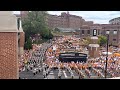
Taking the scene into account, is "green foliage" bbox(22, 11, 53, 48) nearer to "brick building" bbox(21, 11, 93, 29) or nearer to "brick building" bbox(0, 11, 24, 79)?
"brick building" bbox(21, 11, 93, 29)

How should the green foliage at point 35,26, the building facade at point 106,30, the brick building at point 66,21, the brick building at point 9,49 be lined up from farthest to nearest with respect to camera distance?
the brick building at point 66,21, the building facade at point 106,30, the green foliage at point 35,26, the brick building at point 9,49

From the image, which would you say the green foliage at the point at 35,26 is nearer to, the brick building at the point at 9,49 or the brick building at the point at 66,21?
the brick building at the point at 66,21

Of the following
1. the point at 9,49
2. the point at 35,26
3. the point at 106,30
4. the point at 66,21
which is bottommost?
the point at 9,49

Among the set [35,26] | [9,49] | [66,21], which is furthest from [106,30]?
[9,49]

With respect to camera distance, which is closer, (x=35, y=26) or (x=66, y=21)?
(x=35, y=26)

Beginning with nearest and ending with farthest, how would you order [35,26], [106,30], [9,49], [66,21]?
[9,49], [35,26], [106,30], [66,21]

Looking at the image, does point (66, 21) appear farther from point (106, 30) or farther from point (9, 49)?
point (9, 49)

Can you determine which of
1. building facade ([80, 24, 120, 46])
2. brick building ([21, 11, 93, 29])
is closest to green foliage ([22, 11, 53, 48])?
building facade ([80, 24, 120, 46])

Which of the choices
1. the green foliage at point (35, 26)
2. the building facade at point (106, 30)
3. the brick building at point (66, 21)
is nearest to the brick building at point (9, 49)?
the green foliage at point (35, 26)

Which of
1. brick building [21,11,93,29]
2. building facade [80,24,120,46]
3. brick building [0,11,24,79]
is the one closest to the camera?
brick building [0,11,24,79]
